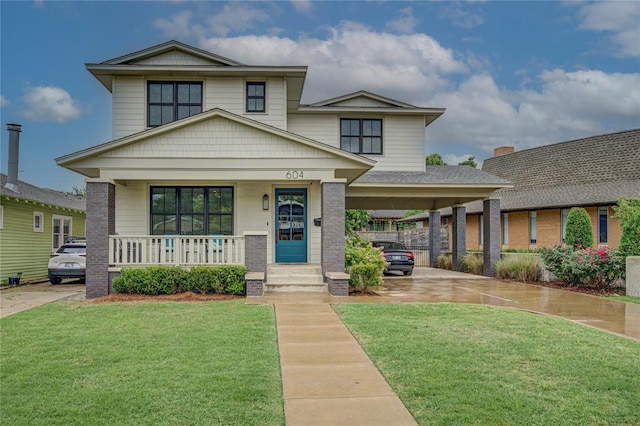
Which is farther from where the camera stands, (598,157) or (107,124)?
(598,157)

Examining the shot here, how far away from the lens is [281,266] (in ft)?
50.9

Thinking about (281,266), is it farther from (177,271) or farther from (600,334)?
(600,334)

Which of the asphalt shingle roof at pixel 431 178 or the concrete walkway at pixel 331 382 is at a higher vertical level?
the asphalt shingle roof at pixel 431 178

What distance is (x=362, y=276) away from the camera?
14164 millimetres

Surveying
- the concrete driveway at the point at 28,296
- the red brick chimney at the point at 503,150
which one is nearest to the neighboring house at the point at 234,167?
the concrete driveway at the point at 28,296

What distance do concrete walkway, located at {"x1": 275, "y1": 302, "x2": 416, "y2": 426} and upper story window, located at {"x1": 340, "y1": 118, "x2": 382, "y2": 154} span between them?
11.3 m

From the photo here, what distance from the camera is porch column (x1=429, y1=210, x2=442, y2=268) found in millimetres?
25938

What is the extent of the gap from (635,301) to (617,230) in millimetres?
10056

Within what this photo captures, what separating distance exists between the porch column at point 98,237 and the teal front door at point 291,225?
→ 513 cm

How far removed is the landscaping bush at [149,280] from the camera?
1318 centimetres

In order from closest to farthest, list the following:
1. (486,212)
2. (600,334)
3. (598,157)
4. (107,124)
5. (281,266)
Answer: (600,334) → (281,266) → (107,124) → (486,212) → (598,157)

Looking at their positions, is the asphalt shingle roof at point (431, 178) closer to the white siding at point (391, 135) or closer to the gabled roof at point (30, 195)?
the white siding at point (391, 135)

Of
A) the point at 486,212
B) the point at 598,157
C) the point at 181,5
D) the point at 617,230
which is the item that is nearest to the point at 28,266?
the point at 181,5

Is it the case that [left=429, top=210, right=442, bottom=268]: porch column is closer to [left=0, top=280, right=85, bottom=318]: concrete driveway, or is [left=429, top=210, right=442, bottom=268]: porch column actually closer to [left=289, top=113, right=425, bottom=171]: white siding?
[left=289, top=113, right=425, bottom=171]: white siding
